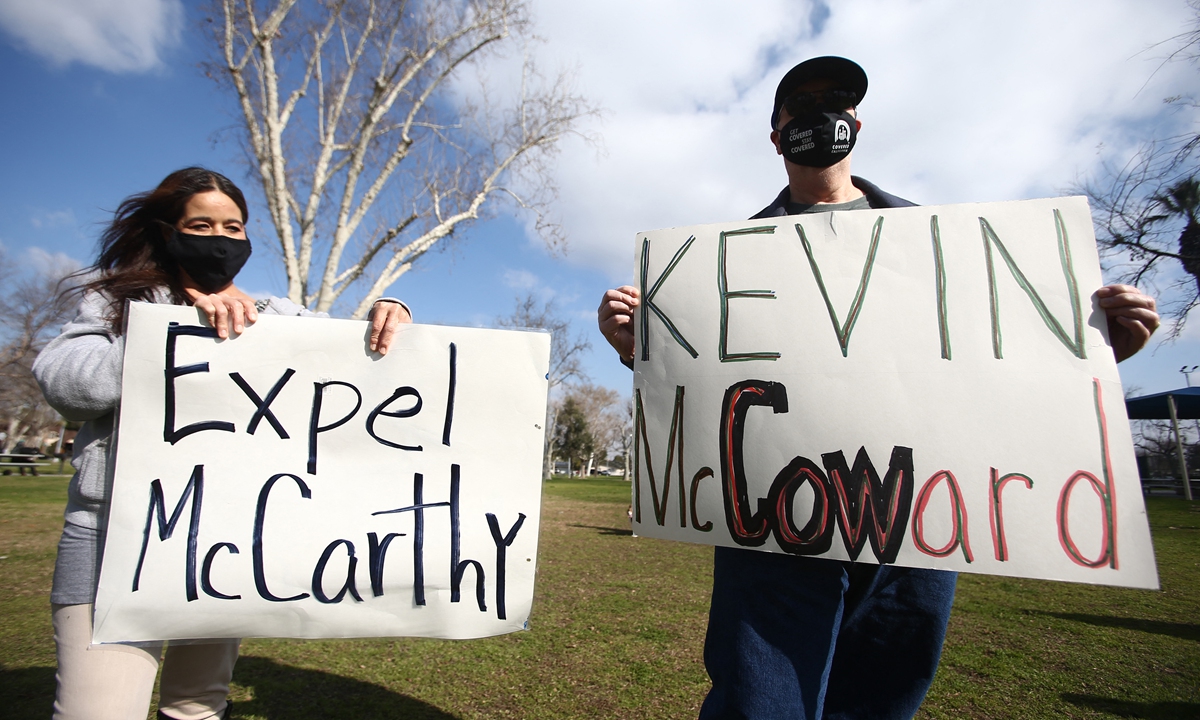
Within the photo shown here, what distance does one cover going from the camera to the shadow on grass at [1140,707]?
8.75ft

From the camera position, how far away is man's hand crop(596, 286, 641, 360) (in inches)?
66.4

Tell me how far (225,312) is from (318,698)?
2.09 meters

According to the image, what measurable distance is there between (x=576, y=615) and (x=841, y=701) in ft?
9.91

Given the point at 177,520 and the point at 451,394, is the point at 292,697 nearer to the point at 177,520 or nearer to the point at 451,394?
the point at 177,520

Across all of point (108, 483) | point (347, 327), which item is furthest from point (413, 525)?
point (108, 483)

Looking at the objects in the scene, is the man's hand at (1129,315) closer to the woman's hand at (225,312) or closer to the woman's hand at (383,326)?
the woman's hand at (383,326)

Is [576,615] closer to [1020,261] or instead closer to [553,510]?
[1020,261]

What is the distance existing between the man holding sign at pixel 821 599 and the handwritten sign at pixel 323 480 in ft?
1.49

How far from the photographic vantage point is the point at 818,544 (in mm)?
1385

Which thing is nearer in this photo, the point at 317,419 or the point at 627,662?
the point at 317,419

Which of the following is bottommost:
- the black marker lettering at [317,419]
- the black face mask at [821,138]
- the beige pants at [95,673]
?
the beige pants at [95,673]

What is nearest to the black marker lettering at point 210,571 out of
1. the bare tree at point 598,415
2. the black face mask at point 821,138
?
the black face mask at point 821,138

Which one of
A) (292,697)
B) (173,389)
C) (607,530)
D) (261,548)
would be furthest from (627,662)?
(607,530)

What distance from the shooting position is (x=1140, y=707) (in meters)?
2.75
